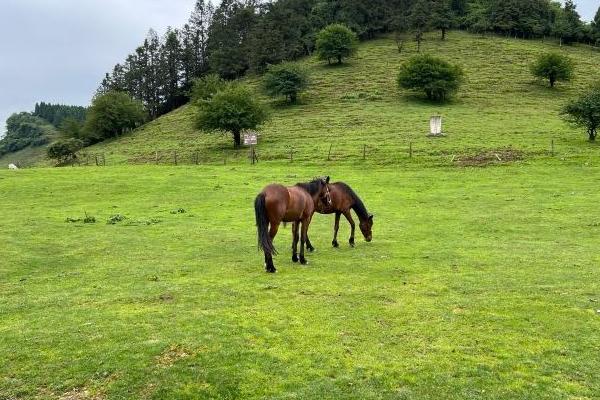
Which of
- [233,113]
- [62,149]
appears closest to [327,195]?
[233,113]

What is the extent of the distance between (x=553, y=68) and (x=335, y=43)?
36.5 meters

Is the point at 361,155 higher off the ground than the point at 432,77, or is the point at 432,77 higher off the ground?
the point at 432,77

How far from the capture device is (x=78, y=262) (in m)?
15.4

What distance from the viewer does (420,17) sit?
10162 centimetres

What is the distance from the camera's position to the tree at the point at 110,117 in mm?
79500

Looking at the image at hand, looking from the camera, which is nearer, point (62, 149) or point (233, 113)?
point (233, 113)

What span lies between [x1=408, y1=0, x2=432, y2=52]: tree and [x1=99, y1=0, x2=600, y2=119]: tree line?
19 centimetres

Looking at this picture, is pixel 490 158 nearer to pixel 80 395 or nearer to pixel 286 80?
pixel 80 395

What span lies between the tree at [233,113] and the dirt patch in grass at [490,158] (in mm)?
23514

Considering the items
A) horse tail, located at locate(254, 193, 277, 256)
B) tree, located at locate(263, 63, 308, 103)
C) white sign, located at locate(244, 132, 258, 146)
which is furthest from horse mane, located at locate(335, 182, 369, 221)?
tree, located at locate(263, 63, 308, 103)

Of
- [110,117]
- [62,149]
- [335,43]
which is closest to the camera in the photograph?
[62,149]

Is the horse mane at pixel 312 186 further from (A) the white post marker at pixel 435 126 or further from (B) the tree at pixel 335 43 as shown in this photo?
(B) the tree at pixel 335 43

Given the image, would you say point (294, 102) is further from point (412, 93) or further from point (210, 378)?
point (210, 378)

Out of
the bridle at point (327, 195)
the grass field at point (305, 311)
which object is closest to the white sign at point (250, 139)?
the grass field at point (305, 311)
